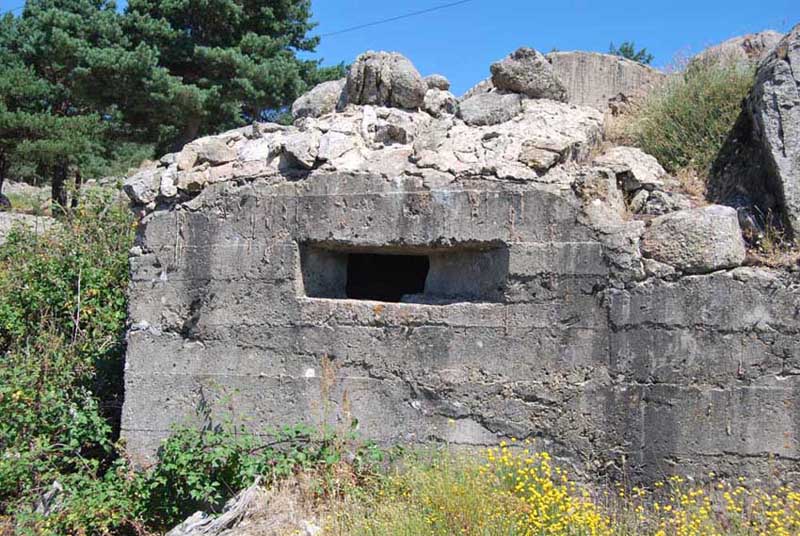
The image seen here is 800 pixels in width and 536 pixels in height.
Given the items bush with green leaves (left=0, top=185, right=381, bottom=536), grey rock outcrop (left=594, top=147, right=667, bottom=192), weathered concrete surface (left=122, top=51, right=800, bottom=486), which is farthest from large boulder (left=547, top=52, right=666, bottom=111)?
bush with green leaves (left=0, top=185, right=381, bottom=536)

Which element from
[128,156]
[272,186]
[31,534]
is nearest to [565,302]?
[272,186]

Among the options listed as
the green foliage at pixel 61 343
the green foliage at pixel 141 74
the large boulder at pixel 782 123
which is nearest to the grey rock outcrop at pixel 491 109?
the large boulder at pixel 782 123

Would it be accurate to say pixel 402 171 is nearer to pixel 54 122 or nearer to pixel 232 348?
pixel 232 348

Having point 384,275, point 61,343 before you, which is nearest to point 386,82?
point 384,275

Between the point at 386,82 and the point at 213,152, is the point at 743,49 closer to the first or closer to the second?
the point at 386,82

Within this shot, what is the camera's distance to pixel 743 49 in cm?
630

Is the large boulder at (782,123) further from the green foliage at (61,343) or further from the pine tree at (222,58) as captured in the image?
the pine tree at (222,58)

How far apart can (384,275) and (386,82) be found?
4.83 feet

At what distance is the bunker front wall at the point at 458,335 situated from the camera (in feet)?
13.4

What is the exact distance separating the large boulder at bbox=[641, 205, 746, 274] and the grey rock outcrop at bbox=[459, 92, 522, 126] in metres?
1.39

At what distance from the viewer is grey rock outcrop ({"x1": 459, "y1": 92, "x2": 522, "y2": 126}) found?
202 inches

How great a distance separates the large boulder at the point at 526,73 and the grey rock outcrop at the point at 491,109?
0.10 m

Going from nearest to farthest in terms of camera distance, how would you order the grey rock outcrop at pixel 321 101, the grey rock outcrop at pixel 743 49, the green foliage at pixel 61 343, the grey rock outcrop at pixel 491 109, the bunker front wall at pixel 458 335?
1. the bunker front wall at pixel 458 335
2. the green foliage at pixel 61 343
3. the grey rock outcrop at pixel 491 109
4. the grey rock outcrop at pixel 321 101
5. the grey rock outcrop at pixel 743 49

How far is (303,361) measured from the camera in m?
4.69
